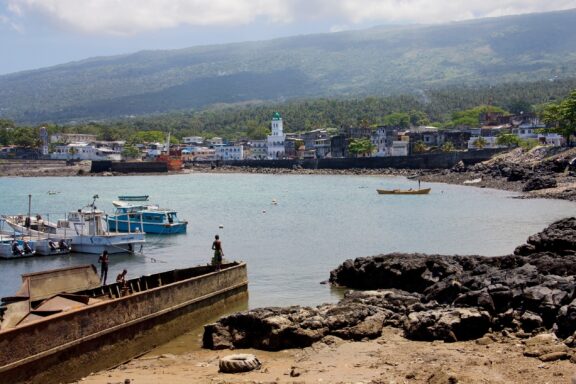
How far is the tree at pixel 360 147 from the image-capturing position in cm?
12091

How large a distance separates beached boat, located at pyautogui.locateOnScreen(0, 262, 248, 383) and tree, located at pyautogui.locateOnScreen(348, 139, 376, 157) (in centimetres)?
10191

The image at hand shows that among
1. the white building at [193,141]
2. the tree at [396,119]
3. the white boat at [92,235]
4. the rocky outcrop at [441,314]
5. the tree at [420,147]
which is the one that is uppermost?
the tree at [396,119]

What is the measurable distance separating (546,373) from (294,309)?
6.01m

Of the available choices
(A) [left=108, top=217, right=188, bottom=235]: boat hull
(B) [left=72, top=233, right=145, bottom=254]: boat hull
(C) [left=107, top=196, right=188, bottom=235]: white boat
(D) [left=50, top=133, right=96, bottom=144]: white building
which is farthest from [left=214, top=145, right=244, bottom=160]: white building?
(B) [left=72, top=233, right=145, bottom=254]: boat hull

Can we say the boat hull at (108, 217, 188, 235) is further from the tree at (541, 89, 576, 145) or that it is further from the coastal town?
the tree at (541, 89, 576, 145)

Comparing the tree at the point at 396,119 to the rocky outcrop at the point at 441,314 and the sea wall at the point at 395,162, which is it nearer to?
the sea wall at the point at 395,162

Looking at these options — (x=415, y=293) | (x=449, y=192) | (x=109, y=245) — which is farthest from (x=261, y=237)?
(x=449, y=192)

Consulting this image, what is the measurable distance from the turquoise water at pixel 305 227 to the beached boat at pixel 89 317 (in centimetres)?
321

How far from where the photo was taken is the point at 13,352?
1263 centimetres

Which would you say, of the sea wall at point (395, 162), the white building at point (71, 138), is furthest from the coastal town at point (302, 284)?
the white building at point (71, 138)

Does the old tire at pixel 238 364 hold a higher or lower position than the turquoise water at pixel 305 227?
higher

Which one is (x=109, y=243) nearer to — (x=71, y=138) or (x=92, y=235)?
(x=92, y=235)

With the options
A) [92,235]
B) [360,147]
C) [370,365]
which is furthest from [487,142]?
Result: [370,365]

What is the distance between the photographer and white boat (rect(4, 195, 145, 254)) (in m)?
33.8
